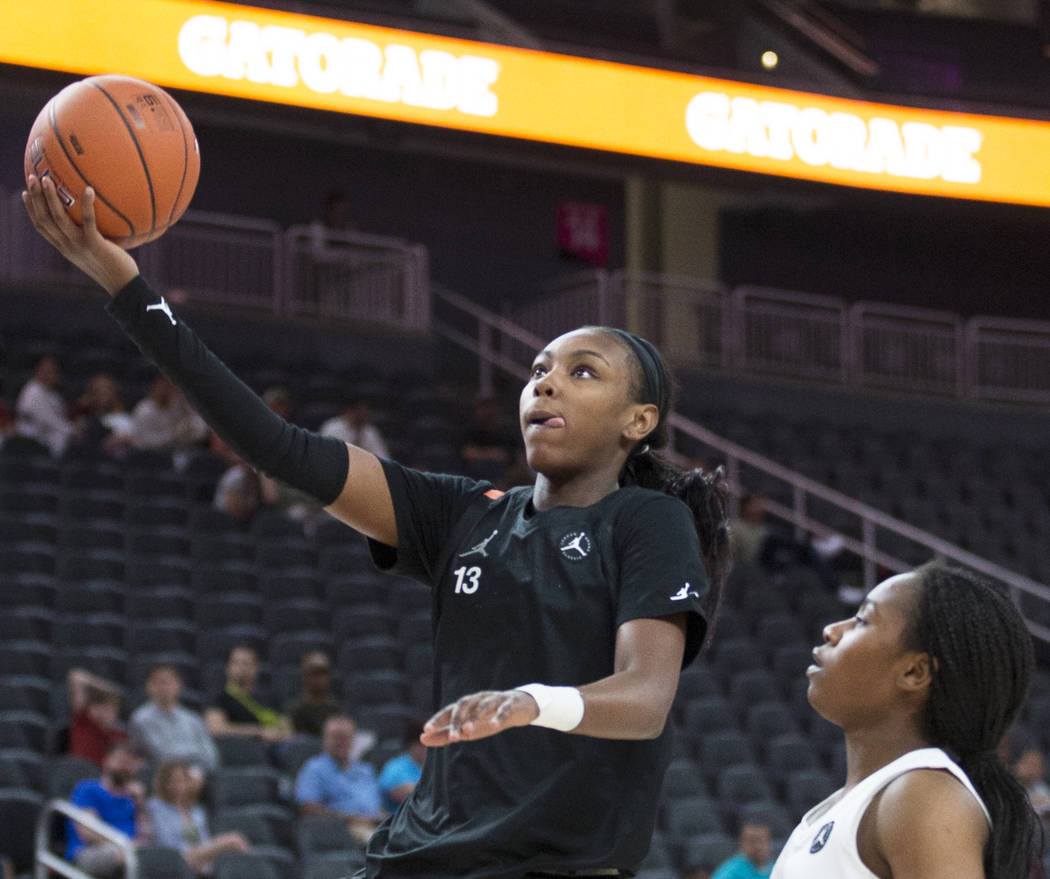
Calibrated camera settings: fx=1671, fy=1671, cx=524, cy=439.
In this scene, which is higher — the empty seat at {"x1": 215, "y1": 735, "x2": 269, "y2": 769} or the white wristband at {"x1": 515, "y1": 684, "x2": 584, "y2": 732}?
the white wristband at {"x1": 515, "y1": 684, "x2": 584, "y2": 732}

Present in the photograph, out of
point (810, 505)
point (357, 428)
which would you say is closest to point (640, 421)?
point (357, 428)

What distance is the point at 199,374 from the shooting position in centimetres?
227

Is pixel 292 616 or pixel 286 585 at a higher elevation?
pixel 286 585

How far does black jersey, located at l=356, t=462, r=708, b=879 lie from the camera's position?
2207 millimetres

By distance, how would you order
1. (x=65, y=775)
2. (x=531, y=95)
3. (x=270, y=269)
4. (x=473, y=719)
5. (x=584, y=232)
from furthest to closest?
(x=584, y=232), (x=270, y=269), (x=531, y=95), (x=65, y=775), (x=473, y=719)

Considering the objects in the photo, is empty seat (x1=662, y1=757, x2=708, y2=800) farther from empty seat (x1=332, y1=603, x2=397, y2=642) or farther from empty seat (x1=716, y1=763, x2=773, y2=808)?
empty seat (x1=332, y1=603, x2=397, y2=642)

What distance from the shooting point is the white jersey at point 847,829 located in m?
2.16

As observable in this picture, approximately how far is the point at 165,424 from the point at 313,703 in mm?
3170

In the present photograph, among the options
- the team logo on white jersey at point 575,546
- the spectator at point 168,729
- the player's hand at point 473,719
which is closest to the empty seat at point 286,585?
the spectator at point 168,729

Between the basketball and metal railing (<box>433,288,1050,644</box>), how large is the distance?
29.2 ft

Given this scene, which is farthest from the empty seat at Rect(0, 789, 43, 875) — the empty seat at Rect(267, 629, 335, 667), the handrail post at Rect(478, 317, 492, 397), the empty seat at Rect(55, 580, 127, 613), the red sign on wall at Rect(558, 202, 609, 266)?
the red sign on wall at Rect(558, 202, 609, 266)

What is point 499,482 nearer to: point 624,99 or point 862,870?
point 624,99

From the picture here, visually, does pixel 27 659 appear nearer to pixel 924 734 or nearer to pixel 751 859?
pixel 751 859

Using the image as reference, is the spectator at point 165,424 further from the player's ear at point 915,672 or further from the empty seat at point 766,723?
the player's ear at point 915,672
